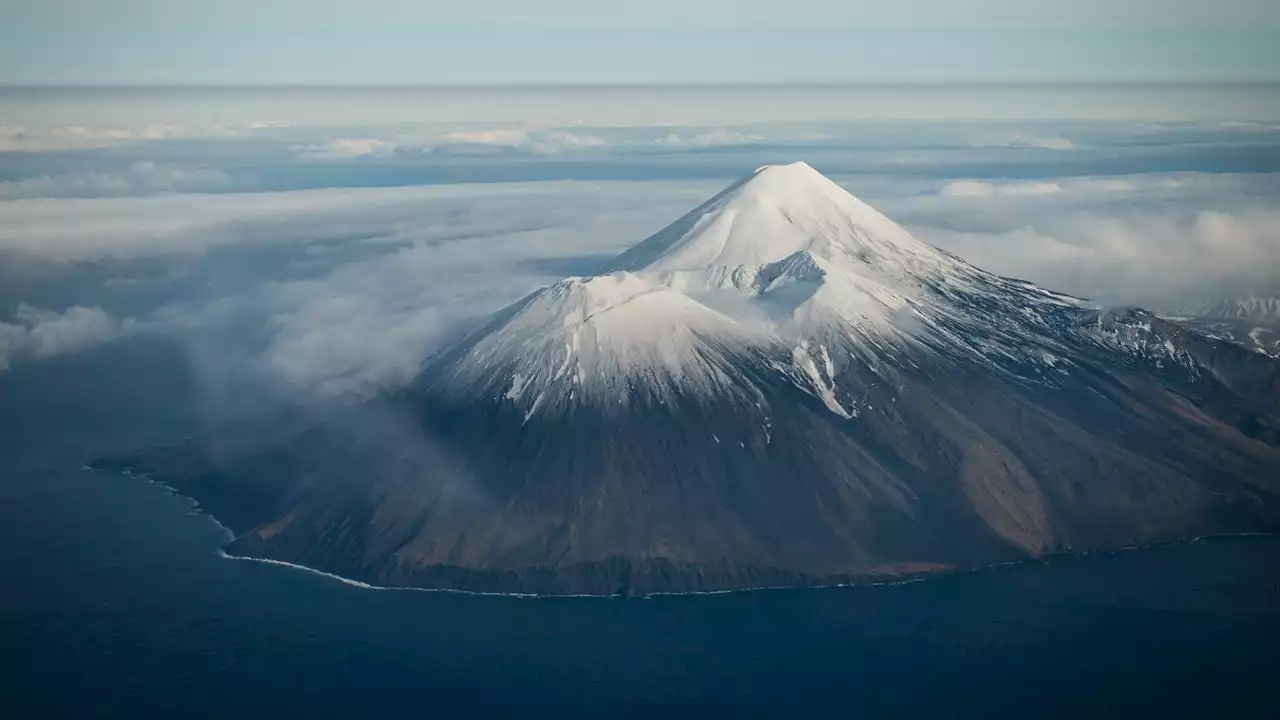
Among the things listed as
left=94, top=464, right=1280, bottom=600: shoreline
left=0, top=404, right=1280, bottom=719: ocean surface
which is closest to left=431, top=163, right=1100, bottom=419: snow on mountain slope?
left=94, top=464, right=1280, bottom=600: shoreline

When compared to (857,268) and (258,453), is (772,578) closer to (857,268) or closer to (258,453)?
(857,268)

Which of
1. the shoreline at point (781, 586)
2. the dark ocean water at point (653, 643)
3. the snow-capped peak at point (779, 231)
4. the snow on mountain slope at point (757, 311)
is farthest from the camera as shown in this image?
the snow-capped peak at point (779, 231)

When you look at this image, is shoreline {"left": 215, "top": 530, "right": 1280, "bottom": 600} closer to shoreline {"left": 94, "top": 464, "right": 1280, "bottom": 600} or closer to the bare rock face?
shoreline {"left": 94, "top": 464, "right": 1280, "bottom": 600}

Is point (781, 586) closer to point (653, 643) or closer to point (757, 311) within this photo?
point (653, 643)

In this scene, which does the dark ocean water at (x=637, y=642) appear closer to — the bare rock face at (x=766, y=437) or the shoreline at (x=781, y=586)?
the shoreline at (x=781, y=586)

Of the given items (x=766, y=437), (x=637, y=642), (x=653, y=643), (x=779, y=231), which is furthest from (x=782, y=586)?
(x=779, y=231)

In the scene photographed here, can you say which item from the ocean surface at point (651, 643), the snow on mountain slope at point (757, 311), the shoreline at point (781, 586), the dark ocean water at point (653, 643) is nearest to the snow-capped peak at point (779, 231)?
the snow on mountain slope at point (757, 311)

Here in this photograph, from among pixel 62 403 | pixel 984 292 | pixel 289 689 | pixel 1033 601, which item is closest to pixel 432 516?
pixel 289 689
